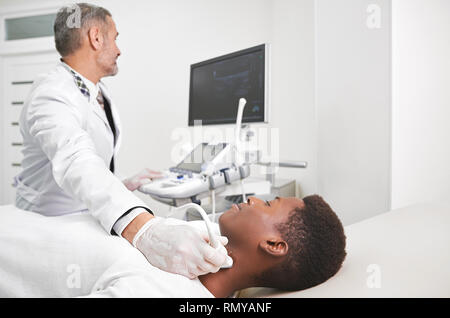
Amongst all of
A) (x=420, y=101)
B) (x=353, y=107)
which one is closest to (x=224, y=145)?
(x=353, y=107)

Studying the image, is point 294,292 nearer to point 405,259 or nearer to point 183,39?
point 405,259

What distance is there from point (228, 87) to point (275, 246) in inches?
51.8

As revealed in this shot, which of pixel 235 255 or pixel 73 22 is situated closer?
pixel 235 255

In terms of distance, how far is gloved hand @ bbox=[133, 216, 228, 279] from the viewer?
68 centimetres

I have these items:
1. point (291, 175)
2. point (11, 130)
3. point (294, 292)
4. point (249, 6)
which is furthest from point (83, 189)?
point (11, 130)

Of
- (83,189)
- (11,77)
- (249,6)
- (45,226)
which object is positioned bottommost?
(45,226)

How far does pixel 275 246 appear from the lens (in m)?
0.77

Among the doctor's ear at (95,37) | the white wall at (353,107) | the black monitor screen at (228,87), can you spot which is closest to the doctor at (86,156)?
the doctor's ear at (95,37)

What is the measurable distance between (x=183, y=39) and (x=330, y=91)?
5.40ft

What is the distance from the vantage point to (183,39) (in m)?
2.97

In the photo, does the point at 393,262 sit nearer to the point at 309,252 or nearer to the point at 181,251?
the point at 309,252

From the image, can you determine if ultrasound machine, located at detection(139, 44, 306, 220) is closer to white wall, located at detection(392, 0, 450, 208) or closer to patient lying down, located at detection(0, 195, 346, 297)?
white wall, located at detection(392, 0, 450, 208)

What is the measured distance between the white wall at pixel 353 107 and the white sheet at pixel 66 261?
4.11 feet

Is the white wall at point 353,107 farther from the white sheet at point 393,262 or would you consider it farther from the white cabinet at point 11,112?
the white cabinet at point 11,112
